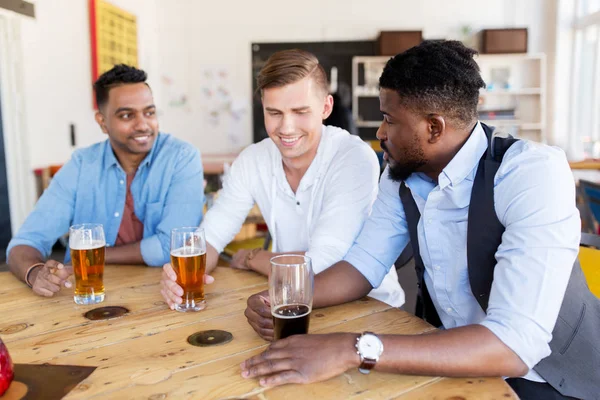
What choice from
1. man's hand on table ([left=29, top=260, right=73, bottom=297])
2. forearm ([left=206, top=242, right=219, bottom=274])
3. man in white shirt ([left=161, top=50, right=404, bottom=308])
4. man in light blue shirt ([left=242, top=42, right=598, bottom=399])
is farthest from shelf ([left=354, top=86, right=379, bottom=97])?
man's hand on table ([left=29, top=260, right=73, bottom=297])

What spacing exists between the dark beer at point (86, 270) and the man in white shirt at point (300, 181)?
0.40 metres

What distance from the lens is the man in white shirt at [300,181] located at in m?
1.66

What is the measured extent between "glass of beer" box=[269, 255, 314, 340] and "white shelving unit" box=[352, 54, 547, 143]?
20.4ft

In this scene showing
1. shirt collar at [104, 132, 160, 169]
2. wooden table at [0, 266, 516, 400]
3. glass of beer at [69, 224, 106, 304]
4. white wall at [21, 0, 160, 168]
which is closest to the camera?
wooden table at [0, 266, 516, 400]

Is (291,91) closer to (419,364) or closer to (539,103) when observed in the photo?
(419,364)

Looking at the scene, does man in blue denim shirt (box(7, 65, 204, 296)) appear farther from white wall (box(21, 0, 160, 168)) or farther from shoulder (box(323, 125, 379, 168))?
white wall (box(21, 0, 160, 168))

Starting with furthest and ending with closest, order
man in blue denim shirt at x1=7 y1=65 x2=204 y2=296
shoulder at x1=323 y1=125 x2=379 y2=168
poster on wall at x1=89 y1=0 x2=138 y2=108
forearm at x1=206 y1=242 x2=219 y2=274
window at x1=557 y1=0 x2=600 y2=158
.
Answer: window at x1=557 y1=0 x2=600 y2=158, poster on wall at x1=89 y1=0 x2=138 y2=108, man in blue denim shirt at x1=7 y1=65 x2=204 y2=296, shoulder at x1=323 y1=125 x2=379 y2=168, forearm at x1=206 y1=242 x2=219 y2=274

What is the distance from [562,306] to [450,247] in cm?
29

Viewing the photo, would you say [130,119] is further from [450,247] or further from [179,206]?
[450,247]

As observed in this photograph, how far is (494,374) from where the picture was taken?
0.94m

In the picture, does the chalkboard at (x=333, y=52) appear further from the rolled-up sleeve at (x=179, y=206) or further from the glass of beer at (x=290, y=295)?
the glass of beer at (x=290, y=295)

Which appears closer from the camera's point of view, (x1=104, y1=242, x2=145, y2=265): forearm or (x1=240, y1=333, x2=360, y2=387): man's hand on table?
(x1=240, y1=333, x2=360, y2=387): man's hand on table

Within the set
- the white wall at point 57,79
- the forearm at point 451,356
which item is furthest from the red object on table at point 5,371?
the white wall at point 57,79

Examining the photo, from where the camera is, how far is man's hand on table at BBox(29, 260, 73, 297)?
4.71ft
